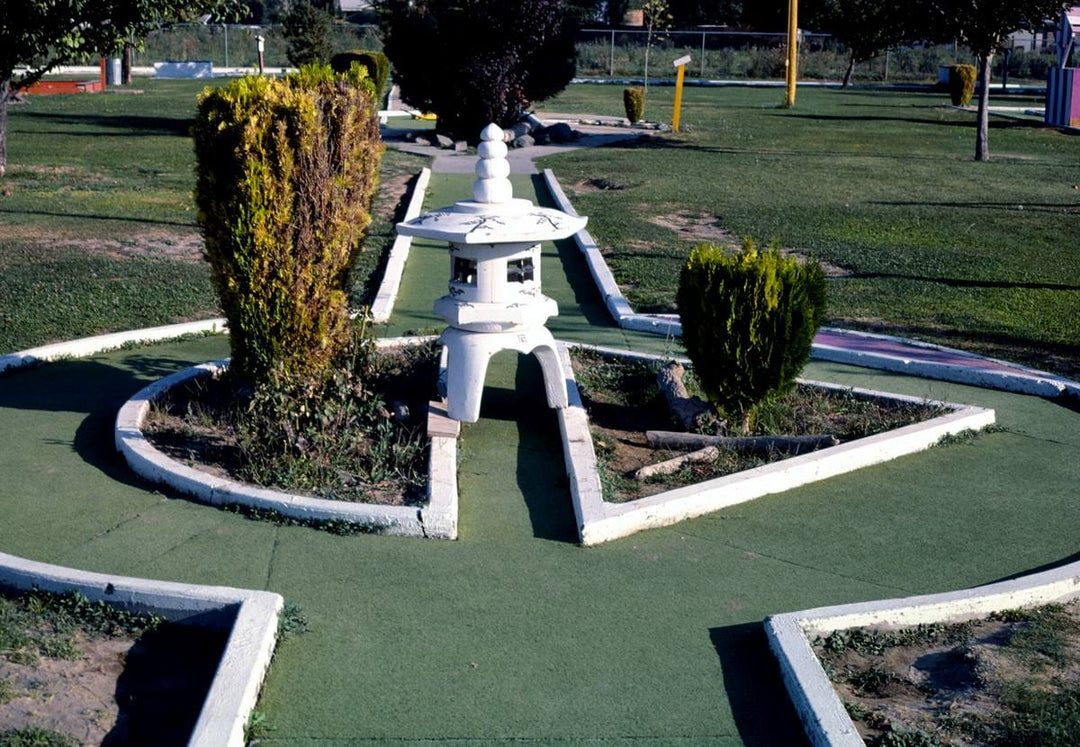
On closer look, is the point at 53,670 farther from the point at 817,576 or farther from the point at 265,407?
the point at 817,576

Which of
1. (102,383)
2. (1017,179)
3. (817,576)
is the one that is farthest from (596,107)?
(817,576)

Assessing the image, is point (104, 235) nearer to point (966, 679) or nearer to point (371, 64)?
point (966, 679)

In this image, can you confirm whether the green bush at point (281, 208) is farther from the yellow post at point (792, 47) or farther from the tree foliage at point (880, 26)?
the yellow post at point (792, 47)

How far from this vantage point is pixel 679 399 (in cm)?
812

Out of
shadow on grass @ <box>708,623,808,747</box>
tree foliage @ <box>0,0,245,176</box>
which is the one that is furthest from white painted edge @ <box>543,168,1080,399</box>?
tree foliage @ <box>0,0,245,176</box>

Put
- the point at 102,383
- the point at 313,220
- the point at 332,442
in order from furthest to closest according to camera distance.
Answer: the point at 102,383, the point at 313,220, the point at 332,442

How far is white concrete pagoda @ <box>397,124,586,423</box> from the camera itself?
756 centimetres

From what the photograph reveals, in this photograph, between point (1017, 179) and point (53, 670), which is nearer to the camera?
point (53, 670)

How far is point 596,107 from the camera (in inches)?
1481

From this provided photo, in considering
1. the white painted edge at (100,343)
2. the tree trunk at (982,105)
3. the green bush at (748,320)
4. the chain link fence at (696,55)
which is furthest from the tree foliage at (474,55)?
the chain link fence at (696,55)

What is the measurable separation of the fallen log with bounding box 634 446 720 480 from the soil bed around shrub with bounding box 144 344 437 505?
1.23m

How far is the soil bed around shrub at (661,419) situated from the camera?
7.19 meters

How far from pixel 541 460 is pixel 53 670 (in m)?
3.28

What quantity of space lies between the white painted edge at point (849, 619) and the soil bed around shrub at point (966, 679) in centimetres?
5
